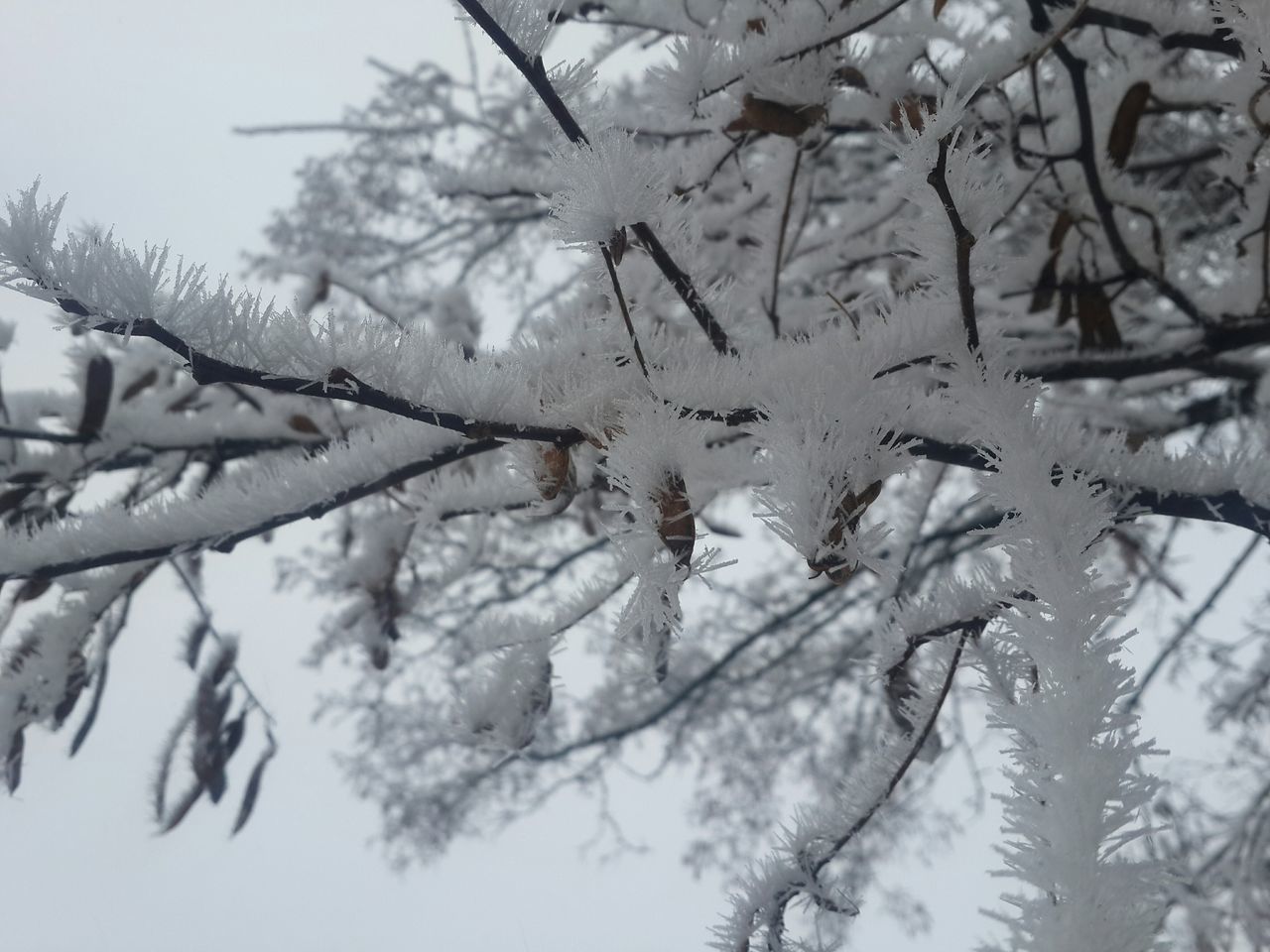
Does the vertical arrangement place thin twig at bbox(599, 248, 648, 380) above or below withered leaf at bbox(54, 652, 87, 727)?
above

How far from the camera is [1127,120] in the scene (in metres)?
0.83

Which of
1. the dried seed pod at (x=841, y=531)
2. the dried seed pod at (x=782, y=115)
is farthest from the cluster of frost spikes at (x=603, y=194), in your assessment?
the dried seed pod at (x=782, y=115)

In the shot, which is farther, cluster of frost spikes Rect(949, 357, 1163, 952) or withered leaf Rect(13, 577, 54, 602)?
withered leaf Rect(13, 577, 54, 602)

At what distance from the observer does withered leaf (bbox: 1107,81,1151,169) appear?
2.67ft

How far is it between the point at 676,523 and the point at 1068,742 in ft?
0.60

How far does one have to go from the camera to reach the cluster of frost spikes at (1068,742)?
12.8 inches

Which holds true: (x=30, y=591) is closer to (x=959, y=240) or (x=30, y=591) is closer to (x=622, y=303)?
(x=622, y=303)

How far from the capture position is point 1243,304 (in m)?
0.99

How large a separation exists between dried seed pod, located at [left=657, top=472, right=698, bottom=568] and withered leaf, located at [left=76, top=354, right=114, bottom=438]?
0.71 meters

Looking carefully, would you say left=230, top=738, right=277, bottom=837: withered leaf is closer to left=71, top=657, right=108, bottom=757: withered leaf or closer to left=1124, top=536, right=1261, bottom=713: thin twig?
left=71, top=657, right=108, bottom=757: withered leaf

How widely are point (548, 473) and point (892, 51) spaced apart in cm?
70

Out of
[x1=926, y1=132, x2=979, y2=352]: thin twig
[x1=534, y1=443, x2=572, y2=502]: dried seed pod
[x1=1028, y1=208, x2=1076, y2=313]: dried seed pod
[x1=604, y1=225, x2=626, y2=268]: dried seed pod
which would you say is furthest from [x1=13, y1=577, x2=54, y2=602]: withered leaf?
[x1=1028, y1=208, x2=1076, y2=313]: dried seed pod

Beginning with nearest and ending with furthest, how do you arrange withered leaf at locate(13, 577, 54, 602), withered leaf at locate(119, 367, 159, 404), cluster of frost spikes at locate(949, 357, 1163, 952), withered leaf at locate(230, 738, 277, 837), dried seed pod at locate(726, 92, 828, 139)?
1. cluster of frost spikes at locate(949, 357, 1163, 952)
2. dried seed pod at locate(726, 92, 828, 139)
3. withered leaf at locate(13, 577, 54, 602)
4. withered leaf at locate(230, 738, 277, 837)
5. withered leaf at locate(119, 367, 159, 404)

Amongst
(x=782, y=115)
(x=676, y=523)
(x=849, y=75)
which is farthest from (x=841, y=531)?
(x=849, y=75)
